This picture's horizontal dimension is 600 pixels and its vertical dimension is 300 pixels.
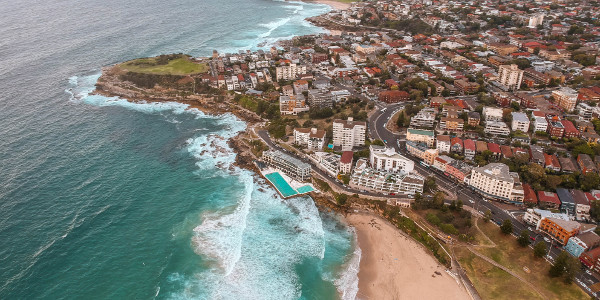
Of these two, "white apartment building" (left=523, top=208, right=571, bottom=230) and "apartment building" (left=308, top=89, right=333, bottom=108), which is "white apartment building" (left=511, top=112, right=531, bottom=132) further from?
"apartment building" (left=308, top=89, right=333, bottom=108)

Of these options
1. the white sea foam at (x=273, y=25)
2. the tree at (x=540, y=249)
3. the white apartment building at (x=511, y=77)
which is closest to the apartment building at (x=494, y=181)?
the tree at (x=540, y=249)

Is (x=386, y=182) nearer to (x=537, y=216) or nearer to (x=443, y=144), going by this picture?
(x=443, y=144)

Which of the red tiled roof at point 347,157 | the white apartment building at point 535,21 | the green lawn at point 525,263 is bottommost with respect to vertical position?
the green lawn at point 525,263

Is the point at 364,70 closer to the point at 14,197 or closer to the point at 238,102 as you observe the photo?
the point at 238,102

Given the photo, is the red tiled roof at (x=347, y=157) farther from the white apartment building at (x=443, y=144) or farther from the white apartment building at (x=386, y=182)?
the white apartment building at (x=443, y=144)

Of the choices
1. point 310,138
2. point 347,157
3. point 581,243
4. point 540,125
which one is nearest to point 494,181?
point 581,243

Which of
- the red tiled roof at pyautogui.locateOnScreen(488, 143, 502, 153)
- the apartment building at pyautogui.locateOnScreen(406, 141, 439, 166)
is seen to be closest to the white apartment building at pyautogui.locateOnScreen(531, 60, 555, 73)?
the red tiled roof at pyautogui.locateOnScreen(488, 143, 502, 153)
